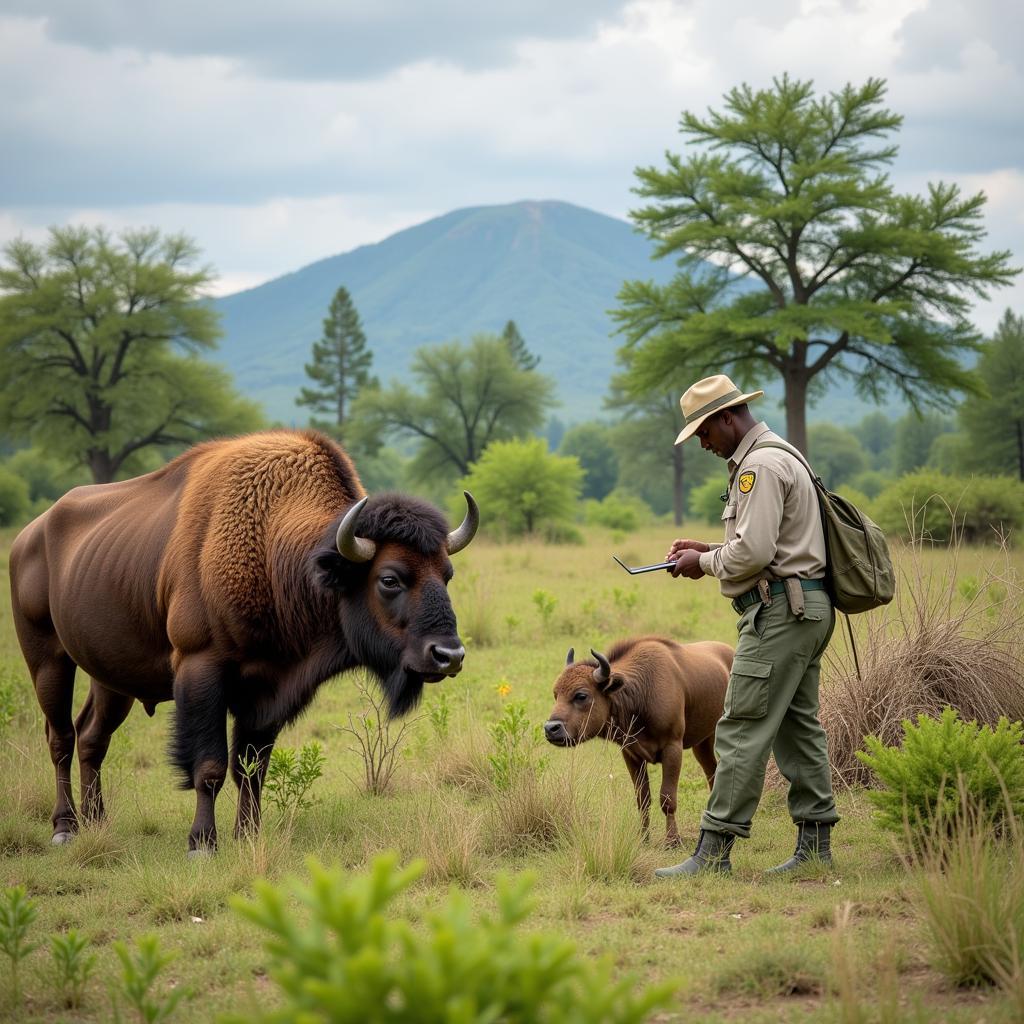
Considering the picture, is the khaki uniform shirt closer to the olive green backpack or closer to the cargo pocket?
the olive green backpack

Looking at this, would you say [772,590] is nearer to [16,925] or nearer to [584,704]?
[584,704]

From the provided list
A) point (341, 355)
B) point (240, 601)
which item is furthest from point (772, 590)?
point (341, 355)

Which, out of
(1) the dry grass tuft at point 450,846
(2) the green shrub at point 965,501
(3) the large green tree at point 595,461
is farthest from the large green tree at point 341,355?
(1) the dry grass tuft at point 450,846

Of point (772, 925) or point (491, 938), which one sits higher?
point (491, 938)

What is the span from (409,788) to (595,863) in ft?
8.71

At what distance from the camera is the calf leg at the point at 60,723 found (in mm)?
7535

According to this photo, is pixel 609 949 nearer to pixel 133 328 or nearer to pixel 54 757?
pixel 54 757

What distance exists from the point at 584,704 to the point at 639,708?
363mm

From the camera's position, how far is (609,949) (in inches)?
A: 183

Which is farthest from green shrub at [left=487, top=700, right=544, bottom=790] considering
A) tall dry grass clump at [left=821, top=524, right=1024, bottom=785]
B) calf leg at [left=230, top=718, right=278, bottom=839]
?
tall dry grass clump at [left=821, top=524, right=1024, bottom=785]

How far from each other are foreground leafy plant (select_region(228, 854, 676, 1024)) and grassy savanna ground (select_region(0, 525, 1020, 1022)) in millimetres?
257

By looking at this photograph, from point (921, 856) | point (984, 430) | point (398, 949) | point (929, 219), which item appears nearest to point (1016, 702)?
point (921, 856)

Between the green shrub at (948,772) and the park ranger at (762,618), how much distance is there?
0.39 meters

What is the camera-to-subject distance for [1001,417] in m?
49.4
